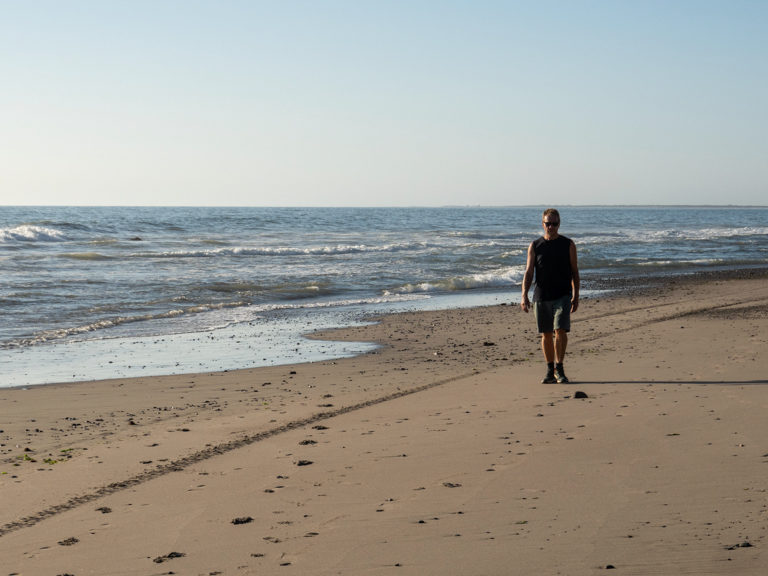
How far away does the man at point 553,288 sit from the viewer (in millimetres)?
7906

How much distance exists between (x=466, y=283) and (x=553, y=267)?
13557mm

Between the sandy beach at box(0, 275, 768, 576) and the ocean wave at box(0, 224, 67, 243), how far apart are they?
1306 inches

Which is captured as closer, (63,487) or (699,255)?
(63,487)

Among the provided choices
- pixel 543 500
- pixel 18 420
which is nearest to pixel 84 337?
pixel 18 420

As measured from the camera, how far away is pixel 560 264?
792 cm

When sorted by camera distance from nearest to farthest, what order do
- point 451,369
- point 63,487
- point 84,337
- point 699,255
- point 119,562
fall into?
point 119,562, point 63,487, point 451,369, point 84,337, point 699,255

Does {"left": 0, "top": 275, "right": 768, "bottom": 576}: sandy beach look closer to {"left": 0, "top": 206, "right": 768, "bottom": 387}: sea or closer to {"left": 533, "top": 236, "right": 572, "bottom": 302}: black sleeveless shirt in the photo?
{"left": 533, "top": 236, "right": 572, "bottom": 302}: black sleeveless shirt

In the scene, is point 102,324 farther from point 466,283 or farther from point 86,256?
point 86,256

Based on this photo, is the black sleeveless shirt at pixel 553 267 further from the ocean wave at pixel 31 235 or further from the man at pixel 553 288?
the ocean wave at pixel 31 235

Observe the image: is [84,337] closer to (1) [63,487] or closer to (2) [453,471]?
(1) [63,487]

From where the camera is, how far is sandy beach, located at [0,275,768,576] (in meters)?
3.70

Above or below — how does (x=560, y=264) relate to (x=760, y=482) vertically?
above

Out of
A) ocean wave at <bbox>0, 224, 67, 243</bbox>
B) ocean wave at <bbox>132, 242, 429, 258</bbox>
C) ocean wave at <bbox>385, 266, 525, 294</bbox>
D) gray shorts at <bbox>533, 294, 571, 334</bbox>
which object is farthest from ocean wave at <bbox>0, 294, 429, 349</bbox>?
ocean wave at <bbox>0, 224, 67, 243</bbox>

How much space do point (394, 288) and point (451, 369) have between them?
1144cm
